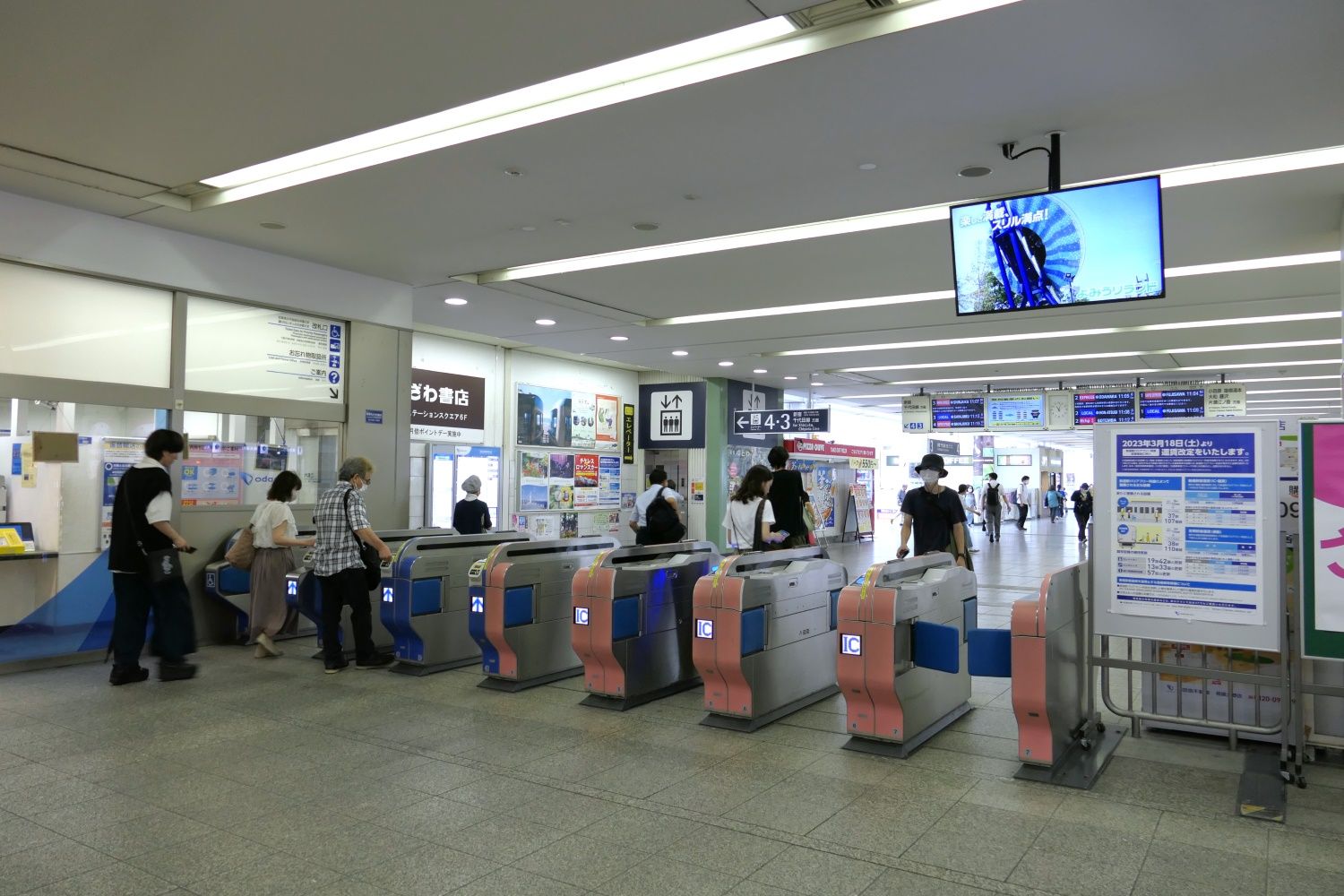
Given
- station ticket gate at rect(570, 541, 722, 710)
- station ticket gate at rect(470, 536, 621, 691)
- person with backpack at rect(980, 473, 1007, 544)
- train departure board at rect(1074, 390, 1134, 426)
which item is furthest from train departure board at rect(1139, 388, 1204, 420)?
station ticket gate at rect(470, 536, 621, 691)

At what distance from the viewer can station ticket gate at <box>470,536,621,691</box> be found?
19.4 feet

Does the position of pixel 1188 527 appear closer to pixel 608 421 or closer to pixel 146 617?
pixel 146 617

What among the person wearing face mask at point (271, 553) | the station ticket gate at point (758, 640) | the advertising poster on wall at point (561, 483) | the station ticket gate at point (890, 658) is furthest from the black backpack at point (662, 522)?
the advertising poster on wall at point (561, 483)

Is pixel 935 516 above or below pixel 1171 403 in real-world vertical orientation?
below

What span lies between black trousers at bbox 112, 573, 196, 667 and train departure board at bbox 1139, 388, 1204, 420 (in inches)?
476

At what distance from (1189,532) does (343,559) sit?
5.23 metres

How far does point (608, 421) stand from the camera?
589 inches

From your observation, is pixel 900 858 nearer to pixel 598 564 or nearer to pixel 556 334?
pixel 598 564

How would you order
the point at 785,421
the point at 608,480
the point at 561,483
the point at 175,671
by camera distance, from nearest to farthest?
the point at 175,671 < the point at 785,421 < the point at 561,483 < the point at 608,480

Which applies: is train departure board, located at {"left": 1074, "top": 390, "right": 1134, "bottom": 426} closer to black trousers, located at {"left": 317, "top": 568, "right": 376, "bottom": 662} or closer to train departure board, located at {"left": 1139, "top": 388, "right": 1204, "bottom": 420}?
train departure board, located at {"left": 1139, "top": 388, "right": 1204, "bottom": 420}

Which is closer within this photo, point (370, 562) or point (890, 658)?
point (890, 658)

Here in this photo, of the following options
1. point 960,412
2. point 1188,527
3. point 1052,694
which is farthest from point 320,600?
point 960,412

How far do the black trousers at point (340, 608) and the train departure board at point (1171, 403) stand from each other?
35.9 feet

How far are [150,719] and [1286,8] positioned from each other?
21.4ft
